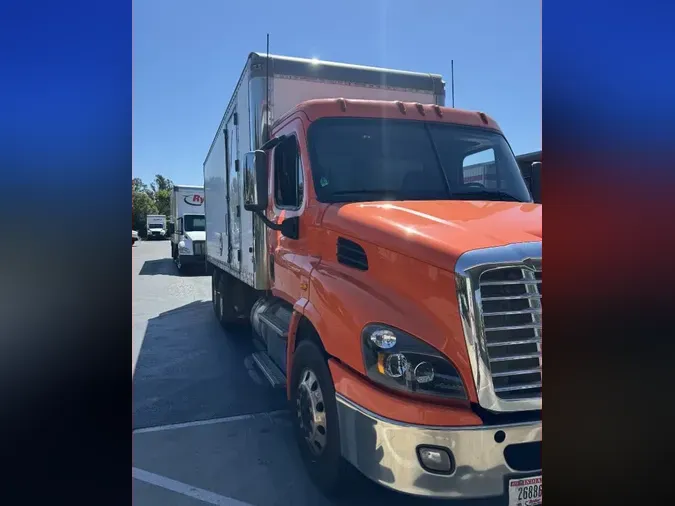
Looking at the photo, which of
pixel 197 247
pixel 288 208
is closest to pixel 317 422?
pixel 288 208

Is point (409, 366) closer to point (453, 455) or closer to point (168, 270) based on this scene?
point (453, 455)

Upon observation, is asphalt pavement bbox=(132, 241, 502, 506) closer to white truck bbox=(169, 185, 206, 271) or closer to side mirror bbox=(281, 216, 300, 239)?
side mirror bbox=(281, 216, 300, 239)

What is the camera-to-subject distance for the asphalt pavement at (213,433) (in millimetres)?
3043

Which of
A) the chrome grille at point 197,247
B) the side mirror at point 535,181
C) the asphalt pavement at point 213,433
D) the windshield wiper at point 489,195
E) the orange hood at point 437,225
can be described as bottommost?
the asphalt pavement at point 213,433

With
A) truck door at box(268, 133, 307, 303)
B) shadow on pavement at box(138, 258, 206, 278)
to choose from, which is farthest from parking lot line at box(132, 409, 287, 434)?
shadow on pavement at box(138, 258, 206, 278)

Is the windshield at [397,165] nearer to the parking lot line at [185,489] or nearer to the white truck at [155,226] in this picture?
the parking lot line at [185,489]

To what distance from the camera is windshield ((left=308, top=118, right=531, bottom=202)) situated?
350 cm

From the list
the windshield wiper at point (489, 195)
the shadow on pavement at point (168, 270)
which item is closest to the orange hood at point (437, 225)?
the windshield wiper at point (489, 195)

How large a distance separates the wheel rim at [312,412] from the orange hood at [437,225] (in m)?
1.04

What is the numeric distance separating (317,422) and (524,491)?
1292 mm
